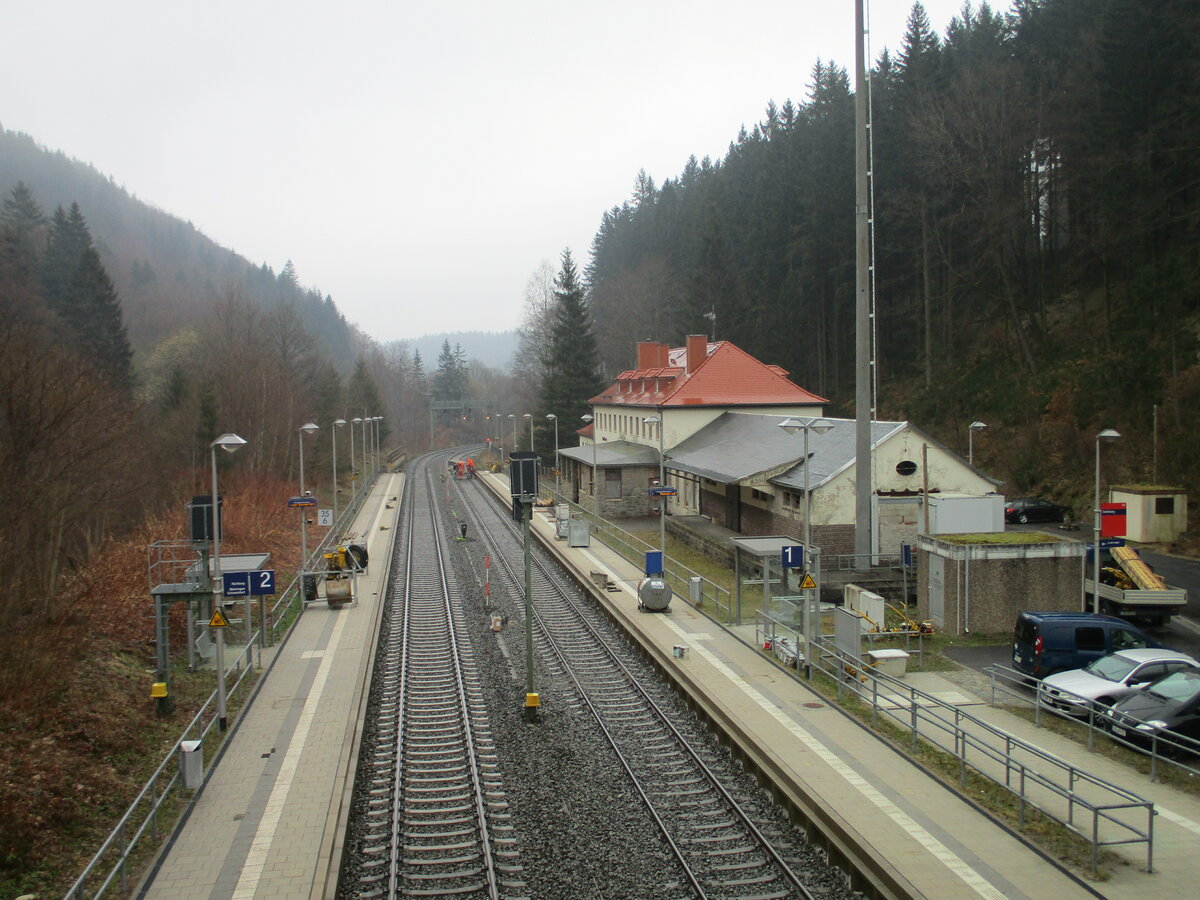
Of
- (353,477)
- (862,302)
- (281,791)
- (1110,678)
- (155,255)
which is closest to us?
(281,791)

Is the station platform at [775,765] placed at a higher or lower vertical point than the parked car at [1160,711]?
lower

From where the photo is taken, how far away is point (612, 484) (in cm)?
4425

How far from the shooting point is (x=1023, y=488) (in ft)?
132

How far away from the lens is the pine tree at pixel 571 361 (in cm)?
6675

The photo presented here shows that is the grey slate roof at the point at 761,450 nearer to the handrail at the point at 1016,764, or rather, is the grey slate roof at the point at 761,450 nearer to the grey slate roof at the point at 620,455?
the grey slate roof at the point at 620,455

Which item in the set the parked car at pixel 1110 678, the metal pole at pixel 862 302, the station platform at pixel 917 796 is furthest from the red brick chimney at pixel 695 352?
the parked car at pixel 1110 678

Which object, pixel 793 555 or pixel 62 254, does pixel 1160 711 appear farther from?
pixel 62 254

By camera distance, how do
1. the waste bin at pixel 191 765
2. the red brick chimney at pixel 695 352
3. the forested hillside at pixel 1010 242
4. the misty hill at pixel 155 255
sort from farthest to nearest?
the misty hill at pixel 155 255 → the red brick chimney at pixel 695 352 → the forested hillside at pixel 1010 242 → the waste bin at pixel 191 765

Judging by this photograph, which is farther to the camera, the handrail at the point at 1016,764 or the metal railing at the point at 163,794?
the handrail at the point at 1016,764

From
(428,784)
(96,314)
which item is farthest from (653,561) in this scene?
(96,314)

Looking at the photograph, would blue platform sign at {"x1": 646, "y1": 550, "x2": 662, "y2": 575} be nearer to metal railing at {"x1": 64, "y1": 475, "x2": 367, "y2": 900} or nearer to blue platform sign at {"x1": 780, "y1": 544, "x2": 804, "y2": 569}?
blue platform sign at {"x1": 780, "y1": 544, "x2": 804, "y2": 569}

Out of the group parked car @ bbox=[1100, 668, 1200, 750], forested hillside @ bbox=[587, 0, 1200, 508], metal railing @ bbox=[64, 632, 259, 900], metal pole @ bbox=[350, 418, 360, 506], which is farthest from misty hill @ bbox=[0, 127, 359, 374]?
parked car @ bbox=[1100, 668, 1200, 750]

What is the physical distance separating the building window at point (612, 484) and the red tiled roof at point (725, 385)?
416 cm

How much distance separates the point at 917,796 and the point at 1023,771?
5.34 ft
